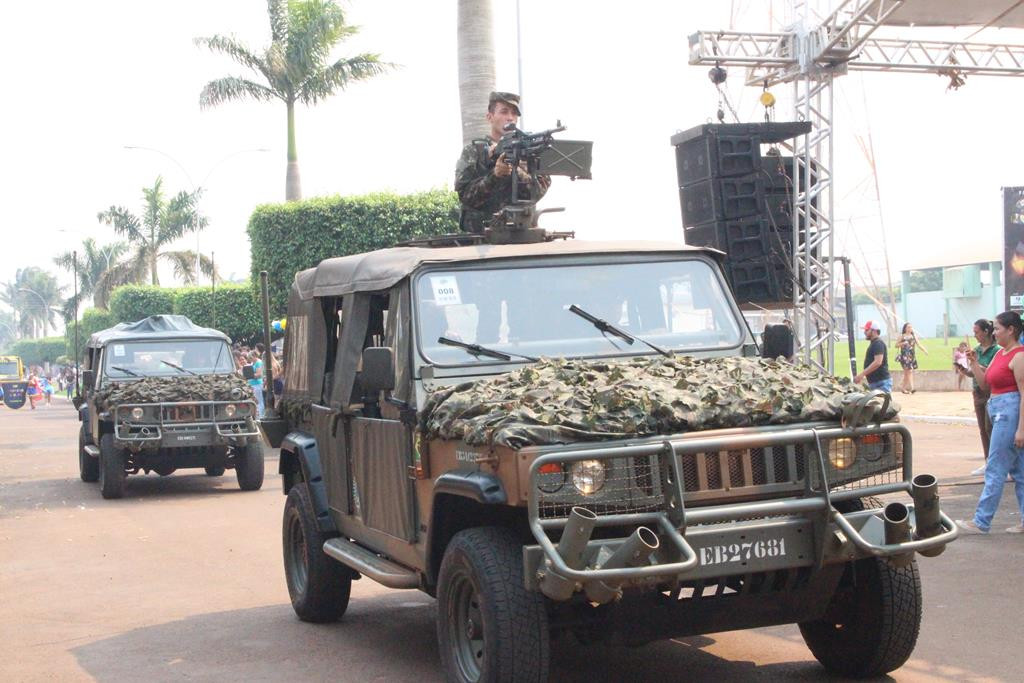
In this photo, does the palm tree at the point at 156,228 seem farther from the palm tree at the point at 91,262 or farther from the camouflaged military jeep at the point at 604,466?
the camouflaged military jeep at the point at 604,466

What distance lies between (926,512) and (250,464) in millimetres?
12215

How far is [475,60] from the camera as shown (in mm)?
18734

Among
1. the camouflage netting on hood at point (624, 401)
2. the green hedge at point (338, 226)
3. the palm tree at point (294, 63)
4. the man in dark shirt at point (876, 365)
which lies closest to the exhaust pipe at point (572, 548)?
the camouflage netting on hood at point (624, 401)

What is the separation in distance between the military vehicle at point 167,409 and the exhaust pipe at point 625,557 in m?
11.8

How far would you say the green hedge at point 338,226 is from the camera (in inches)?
1176

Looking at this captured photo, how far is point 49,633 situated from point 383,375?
10.8 ft

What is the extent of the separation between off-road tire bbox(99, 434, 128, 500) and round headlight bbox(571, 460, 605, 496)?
11.9m

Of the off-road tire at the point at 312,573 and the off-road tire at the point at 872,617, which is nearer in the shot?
the off-road tire at the point at 872,617

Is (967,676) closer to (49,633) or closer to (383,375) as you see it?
(383,375)

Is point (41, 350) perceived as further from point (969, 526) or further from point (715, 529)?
point (715, 529)

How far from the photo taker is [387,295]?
22.4 ft

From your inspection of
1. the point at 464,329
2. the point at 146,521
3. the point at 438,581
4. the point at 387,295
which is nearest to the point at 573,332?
the point at 464,329

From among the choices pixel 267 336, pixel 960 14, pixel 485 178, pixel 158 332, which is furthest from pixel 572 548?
pixel 960 14

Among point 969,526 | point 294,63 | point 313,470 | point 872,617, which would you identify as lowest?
point 969,526
